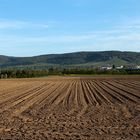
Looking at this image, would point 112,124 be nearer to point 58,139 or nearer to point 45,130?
point 45,130

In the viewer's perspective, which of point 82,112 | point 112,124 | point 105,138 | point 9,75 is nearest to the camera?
point 105,138

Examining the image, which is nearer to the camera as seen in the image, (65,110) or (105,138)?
(105,138)

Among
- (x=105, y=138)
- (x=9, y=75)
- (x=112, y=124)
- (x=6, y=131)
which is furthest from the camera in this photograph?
(x=9, y=75)

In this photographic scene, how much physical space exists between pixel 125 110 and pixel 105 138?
322 inches

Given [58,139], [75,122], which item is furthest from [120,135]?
[75,122]

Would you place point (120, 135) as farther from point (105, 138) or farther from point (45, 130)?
point (45, 130)

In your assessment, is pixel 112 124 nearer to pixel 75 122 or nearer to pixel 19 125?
pixel 75 122

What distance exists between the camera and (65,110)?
1994 centimetres

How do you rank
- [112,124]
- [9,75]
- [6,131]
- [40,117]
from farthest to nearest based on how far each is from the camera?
[9,75] → [40,117] → [112,124] → [6,131]

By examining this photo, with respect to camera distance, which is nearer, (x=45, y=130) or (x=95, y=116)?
(x=45, y=130)

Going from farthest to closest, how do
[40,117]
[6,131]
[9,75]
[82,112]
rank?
1. [9,75]
2. [82,112]
3. [40,117]
4. [6,131]

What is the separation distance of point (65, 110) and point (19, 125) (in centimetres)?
525

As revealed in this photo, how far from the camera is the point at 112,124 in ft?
48.9

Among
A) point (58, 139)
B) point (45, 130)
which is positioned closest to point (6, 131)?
point (45, 130)
